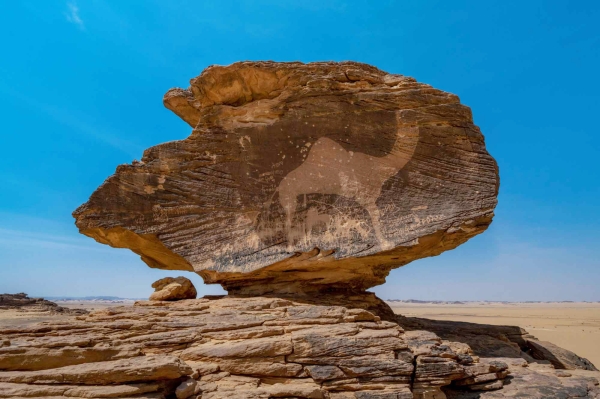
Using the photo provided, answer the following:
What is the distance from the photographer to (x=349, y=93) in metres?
11.3

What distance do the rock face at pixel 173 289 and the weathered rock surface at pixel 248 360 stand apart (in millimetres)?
999

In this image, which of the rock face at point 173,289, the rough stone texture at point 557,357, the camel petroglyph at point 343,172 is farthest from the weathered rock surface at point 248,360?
the camel petroglyph at point 343,172

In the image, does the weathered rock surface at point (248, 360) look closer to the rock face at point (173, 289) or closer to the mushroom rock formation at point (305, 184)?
the rock face at point (173, 289)

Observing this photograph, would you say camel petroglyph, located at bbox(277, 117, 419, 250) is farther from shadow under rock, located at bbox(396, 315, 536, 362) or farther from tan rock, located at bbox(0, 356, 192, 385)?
tan rock, located at bbox(0, 356, 192, 385)

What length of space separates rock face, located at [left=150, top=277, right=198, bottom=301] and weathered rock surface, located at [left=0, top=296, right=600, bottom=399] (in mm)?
999

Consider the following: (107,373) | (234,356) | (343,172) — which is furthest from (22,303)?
(343,172)

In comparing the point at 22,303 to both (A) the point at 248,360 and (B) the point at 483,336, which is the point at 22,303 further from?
(B) the point at 483,336

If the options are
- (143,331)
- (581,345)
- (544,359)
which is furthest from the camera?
(581,345)

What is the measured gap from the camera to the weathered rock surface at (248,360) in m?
6.98

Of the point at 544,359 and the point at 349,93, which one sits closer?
the point at 349,93

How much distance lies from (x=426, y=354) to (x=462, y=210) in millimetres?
3749

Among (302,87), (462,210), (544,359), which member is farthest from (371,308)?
(302,87)

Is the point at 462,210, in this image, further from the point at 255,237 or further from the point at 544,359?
the point at 544,359

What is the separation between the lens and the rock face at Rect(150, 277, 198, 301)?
10719 millimetres
